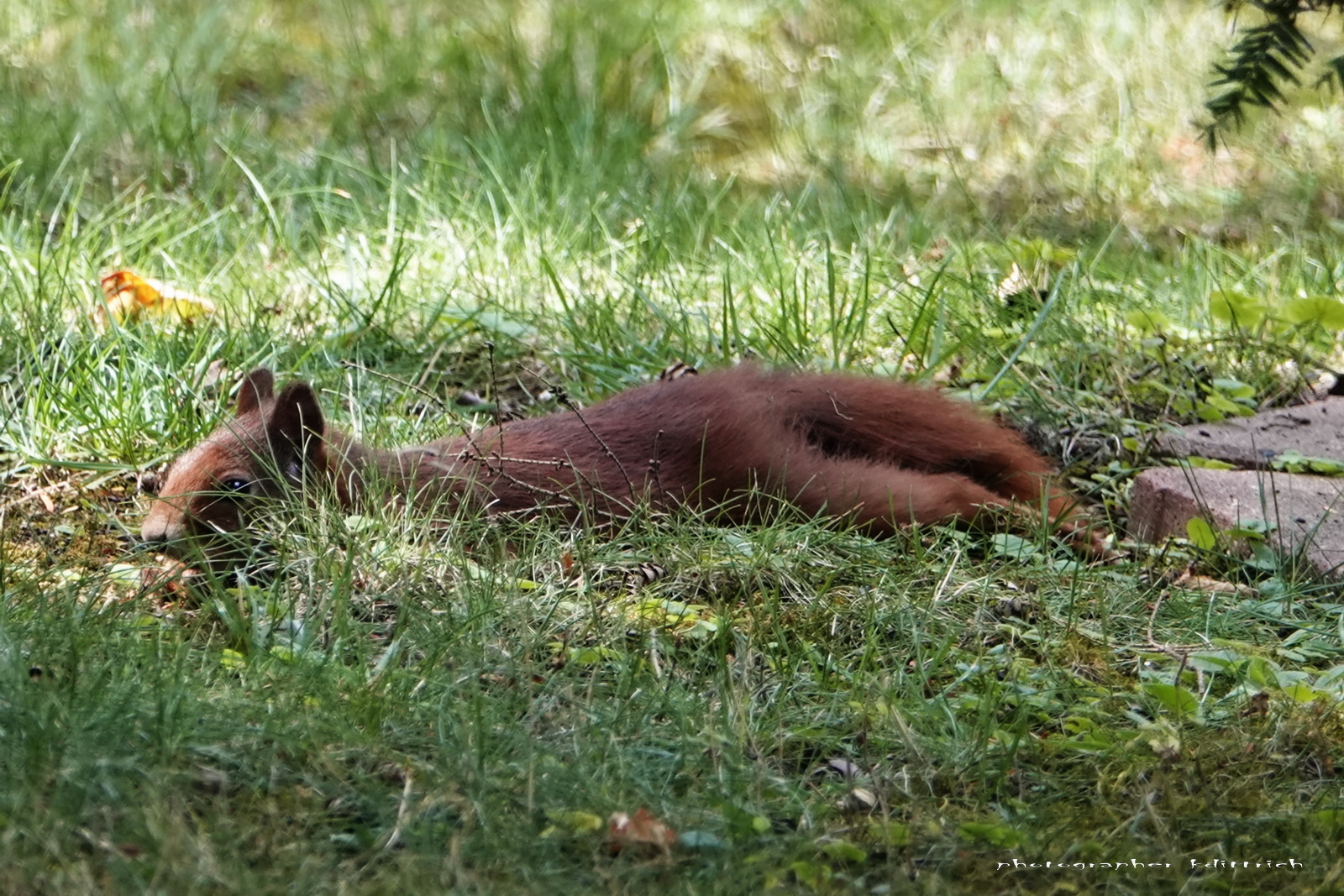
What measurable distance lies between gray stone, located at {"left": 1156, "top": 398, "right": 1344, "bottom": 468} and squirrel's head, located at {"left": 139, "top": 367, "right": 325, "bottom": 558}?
2.56m

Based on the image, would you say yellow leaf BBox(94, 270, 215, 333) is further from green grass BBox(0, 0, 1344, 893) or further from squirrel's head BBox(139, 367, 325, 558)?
squirrel's head BBox(139, 367, 325, 558)

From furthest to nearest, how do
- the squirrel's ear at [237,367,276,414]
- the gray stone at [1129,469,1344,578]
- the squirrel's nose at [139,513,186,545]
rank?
the squirrel's ear at [237,367,276,414] < the gray stone at [1129,469,1344,578] < the squirrel's nose at [139,513,186,545]

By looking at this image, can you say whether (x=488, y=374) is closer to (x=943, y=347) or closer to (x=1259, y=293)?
(x=943, y=347)

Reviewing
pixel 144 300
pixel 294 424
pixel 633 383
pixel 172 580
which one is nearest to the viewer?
pixel 172 580

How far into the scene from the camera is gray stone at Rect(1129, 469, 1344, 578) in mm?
3777

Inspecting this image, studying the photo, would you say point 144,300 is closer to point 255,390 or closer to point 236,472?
point 255,390

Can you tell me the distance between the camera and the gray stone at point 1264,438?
174 inches

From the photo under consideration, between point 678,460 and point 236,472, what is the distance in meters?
1.18

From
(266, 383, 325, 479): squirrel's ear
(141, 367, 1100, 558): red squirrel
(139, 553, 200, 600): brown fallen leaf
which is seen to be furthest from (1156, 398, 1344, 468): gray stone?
(139, 553, 200, 600): brown fallen leaf

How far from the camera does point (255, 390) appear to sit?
4.04m

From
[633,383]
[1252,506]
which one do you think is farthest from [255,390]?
[1252,506]

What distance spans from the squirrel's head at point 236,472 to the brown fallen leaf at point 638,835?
160 cm

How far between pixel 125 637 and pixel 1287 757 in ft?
7.47

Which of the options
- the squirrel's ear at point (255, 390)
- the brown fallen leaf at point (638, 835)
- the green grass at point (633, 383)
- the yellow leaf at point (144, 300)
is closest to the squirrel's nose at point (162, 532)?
the green grass at point (633, 383)
